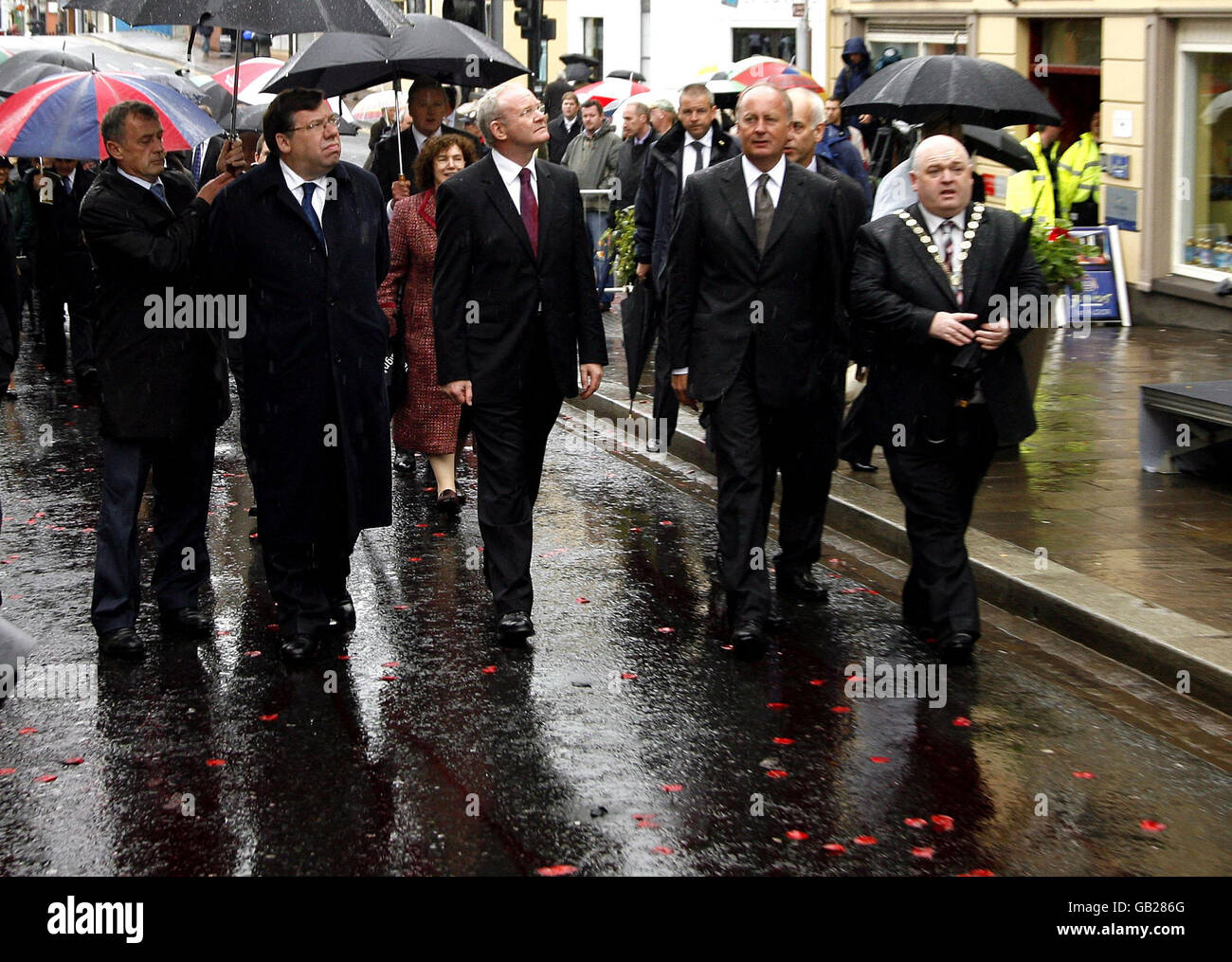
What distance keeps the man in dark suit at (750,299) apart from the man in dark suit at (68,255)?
8019 mm

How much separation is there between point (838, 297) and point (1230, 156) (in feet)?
33.1

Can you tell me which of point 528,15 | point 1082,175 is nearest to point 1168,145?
point 1082,175

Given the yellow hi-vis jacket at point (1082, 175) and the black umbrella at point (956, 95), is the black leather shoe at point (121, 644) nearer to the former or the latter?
the black umbrella at point (956, 95)

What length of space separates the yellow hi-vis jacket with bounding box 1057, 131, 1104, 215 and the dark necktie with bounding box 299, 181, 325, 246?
11.7 metres

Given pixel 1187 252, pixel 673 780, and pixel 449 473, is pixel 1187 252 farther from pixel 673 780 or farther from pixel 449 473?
pixel 673 780

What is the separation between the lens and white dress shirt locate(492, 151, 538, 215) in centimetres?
725

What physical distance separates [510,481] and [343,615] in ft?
2.87

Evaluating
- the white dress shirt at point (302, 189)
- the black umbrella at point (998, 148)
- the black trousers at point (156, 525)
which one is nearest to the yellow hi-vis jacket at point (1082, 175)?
the black umbrella at point (998, 148)

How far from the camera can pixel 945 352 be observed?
6969 mm

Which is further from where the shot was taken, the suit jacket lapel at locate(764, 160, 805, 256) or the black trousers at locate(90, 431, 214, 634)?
the suit jacket lapel at locate(764, 160, 805, 256)

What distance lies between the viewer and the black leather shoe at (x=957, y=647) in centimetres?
679

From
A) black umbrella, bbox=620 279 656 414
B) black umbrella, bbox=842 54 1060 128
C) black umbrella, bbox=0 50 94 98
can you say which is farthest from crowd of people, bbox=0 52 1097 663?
black umbrella, bbox=0 50 94 98

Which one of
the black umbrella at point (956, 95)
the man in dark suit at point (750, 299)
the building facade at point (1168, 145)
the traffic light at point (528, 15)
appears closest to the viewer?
the man in dark suit at point (750, 299)

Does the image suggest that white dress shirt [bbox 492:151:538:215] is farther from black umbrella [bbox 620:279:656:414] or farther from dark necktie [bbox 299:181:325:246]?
black umbrella [bbox 620:279:656:414]
